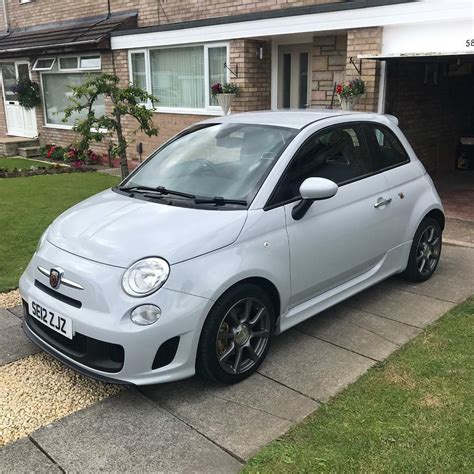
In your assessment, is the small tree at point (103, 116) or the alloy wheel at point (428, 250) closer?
the alloy wheel at point (428, 250)

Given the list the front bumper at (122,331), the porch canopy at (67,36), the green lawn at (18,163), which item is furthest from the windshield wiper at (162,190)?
the green lawn at (18,163)

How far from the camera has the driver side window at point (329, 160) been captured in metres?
3.72

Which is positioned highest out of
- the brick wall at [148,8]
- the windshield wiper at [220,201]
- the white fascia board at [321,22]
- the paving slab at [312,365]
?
the brick wall at [148,8]

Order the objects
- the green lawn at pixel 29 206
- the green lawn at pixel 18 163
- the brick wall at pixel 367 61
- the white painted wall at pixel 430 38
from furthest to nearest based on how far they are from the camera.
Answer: the green lawn at pixel 18 163, the brick wall at pixel 367 61, the white painted wall at pixel 430 38, the green lawn at pixel 29 206

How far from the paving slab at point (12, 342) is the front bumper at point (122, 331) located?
0.78m

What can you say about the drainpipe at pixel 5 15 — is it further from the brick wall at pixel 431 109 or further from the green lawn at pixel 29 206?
the brick wall at pixel 431 109

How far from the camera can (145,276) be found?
120 inches

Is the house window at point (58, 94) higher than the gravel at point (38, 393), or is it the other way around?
the house window at point (58, 94)

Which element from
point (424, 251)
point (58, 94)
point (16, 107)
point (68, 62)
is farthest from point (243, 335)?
point (16, 107)

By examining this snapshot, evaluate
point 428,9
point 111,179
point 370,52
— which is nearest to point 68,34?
point 111,179

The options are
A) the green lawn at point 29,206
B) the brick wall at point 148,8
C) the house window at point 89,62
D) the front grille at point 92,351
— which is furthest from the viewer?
the house window at point 89,62

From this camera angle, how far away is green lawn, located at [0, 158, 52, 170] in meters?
12.7

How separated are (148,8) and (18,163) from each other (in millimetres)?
4911

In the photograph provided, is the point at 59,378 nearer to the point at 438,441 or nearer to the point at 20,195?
the point at 438,441
